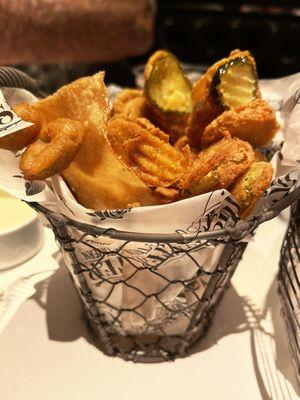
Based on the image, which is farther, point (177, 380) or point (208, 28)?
point (208, 28)

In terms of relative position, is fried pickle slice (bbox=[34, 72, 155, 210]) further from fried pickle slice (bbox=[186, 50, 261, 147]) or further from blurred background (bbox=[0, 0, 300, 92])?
blurred background (bbox=[0, 0, 300, 92])

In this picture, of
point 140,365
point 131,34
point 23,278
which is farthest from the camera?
point 131,34

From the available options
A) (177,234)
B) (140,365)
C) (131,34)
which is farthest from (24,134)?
(131,34)

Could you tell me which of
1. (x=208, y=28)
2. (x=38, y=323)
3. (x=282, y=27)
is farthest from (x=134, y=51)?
(x=38, y=323)

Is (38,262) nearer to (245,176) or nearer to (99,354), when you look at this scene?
(99,354)

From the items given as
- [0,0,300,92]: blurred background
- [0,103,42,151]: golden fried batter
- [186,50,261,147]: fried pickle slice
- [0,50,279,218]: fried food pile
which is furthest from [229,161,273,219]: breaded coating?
[0,0,300,92]: blurred background

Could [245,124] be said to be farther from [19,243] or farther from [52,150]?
[19,243]
